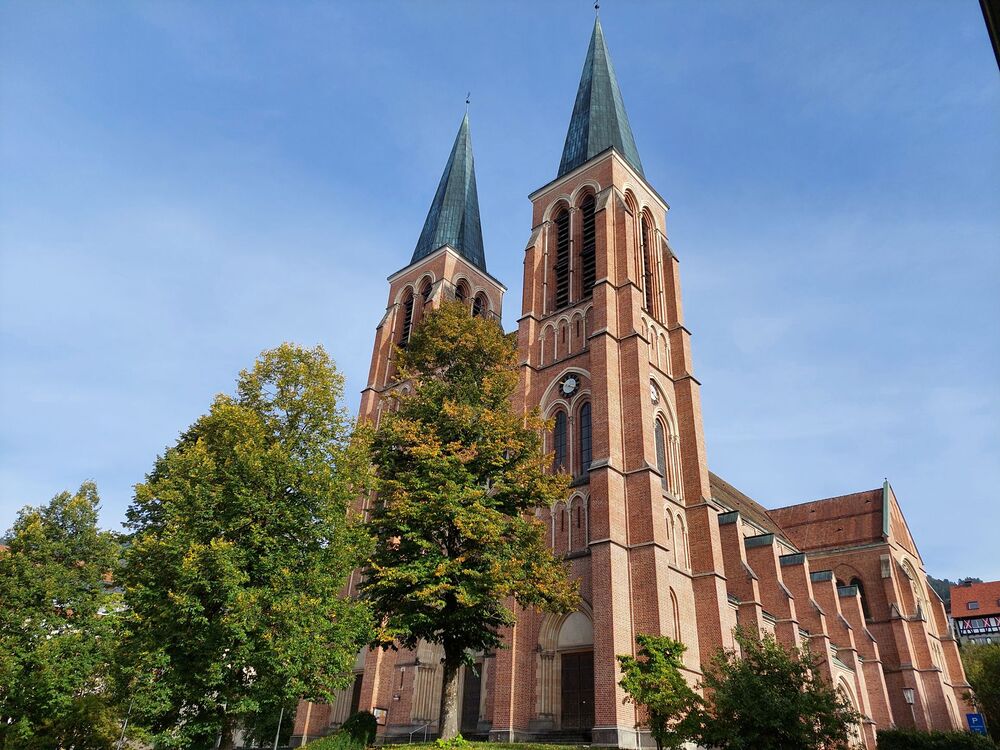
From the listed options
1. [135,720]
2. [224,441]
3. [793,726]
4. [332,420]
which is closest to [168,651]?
[135,720]

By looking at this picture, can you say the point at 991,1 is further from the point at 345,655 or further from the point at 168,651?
the point at 168,651

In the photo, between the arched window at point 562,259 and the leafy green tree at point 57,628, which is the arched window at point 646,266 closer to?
the arched window at point 562,259

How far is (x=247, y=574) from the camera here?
16609 millimetres

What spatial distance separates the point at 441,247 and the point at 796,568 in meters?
26.6

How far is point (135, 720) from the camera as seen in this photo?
16906mm

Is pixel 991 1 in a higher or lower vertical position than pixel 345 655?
higher

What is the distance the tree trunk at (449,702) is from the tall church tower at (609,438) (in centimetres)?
532

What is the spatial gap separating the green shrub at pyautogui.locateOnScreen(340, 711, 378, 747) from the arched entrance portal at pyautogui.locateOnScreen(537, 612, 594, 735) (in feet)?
19.6

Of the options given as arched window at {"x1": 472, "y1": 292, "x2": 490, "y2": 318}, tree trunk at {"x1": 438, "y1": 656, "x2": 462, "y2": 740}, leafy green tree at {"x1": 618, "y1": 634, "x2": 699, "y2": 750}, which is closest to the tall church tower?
leafy green tree at {"x1": 618, "y1": 634, "x2": 699, "y2": 750}

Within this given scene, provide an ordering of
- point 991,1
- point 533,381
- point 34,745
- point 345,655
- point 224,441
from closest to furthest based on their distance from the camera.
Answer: point 991,1 < point 345,655 < point 224,441 < point 34,745 < point 533,381

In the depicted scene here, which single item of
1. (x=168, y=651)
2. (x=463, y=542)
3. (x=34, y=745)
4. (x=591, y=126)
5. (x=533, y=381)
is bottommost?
(x=34, y=745)

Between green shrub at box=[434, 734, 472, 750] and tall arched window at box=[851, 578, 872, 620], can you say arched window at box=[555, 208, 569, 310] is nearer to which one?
green shrub at box=[434, 734, 472, 750]

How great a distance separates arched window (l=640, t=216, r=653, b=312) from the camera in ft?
111

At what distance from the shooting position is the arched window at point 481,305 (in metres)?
42.8
